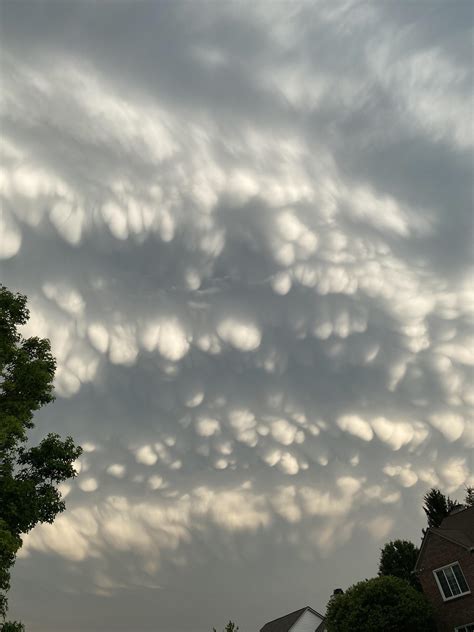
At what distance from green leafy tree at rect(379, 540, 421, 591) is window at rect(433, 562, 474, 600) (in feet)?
49.9

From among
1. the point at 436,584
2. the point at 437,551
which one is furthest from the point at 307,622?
the point at 437,551

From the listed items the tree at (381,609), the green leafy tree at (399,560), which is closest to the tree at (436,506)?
the green leafy tree at (399,560)

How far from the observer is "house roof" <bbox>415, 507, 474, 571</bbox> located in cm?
3609

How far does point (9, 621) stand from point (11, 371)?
8479 mm

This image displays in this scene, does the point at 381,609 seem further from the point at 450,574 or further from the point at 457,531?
the point at 457,531

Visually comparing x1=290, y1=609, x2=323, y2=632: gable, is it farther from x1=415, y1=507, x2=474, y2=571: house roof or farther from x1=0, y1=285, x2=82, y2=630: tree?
x1=0, y1=285, x2=82, y2=630: tree

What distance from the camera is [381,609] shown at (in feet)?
112

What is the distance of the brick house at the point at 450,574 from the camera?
112 feet

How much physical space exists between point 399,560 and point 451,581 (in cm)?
1730

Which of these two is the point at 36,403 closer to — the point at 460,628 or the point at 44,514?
the point at 44,514

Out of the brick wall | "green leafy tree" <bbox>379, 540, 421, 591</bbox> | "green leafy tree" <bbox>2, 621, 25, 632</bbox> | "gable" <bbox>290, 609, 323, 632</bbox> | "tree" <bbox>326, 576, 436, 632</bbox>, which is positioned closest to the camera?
"green leafy tree" <bbox>2, 621, 25, 632</bbox>

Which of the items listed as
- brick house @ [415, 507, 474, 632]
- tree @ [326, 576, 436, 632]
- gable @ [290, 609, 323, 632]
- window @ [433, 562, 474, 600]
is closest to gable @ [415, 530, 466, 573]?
brick house @ [415, 507, 474, 632]

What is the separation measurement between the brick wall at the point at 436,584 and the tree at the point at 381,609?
4.00 ft

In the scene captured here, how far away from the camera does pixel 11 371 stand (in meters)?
18.6
